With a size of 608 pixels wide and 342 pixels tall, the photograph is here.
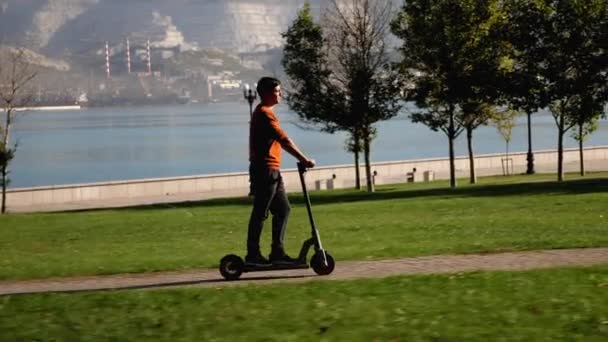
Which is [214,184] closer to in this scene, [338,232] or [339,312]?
[338,232]

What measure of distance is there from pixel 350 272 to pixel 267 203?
3.87 feet

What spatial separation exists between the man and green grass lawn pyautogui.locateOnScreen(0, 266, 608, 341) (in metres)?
1.15

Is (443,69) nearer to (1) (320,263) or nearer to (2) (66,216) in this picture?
(2) (66,216)

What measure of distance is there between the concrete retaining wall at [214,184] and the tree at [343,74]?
595cm

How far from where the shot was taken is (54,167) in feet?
424

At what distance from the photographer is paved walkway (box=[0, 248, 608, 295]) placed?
11242 millimetres

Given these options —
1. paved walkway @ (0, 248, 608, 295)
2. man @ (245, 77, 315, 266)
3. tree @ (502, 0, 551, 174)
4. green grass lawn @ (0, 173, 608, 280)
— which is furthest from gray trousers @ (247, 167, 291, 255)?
tree @ (502, 0, 551, 174)

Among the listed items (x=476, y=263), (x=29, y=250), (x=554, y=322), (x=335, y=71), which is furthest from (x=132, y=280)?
(x=335, y=71)

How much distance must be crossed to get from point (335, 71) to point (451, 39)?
6908mm

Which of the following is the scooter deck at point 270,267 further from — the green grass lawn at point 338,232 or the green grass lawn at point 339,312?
the green grass lawn at point 338,232

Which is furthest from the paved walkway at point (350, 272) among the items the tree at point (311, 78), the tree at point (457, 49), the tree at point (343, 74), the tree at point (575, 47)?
the tree at point (311, 78)

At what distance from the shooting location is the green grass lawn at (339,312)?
25.8 feet

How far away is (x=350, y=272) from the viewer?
11656mm

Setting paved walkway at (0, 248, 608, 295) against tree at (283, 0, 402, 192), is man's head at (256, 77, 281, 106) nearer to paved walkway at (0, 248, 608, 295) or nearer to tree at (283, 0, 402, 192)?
paved walkway at (0, 248, 608, 295)
